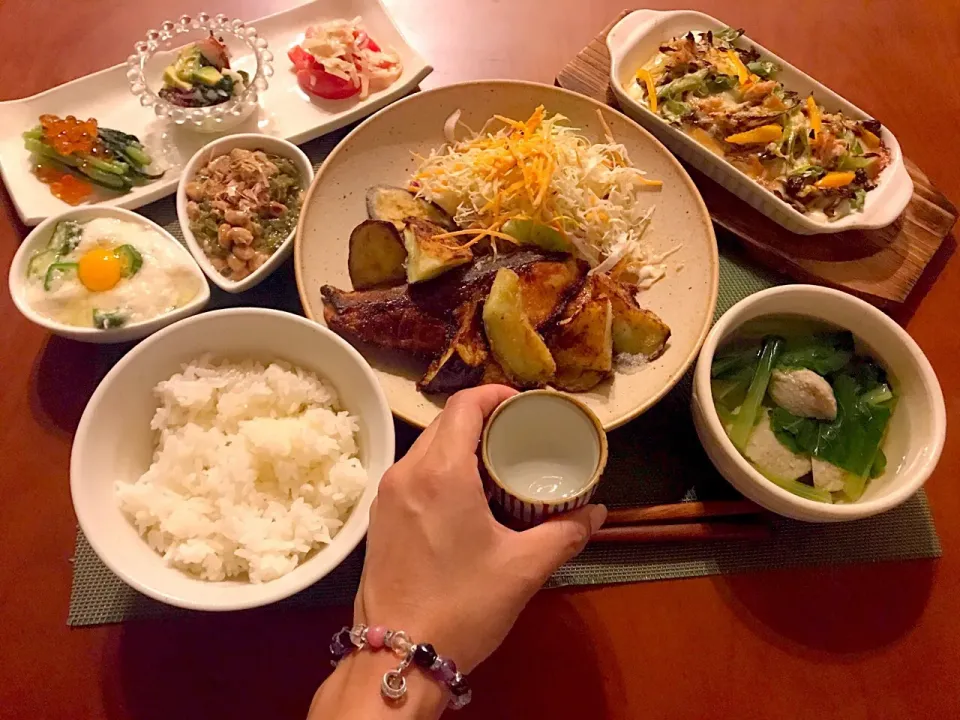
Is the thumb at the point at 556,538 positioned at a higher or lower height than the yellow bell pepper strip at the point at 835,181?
lower

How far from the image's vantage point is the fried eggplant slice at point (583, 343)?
5.19 ft

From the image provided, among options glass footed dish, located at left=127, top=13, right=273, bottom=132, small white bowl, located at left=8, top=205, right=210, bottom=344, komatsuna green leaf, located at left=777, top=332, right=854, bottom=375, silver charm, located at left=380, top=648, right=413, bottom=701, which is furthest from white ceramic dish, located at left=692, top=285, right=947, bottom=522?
glass footed dish, located at left=127, top=13, right=273, bottom=132

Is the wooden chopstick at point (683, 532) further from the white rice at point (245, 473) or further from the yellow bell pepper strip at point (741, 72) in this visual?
the yellow bell pepper strip at point (741, 72)

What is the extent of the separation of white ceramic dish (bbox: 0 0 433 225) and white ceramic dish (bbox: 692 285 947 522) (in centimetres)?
129

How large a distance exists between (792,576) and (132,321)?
5.36ft

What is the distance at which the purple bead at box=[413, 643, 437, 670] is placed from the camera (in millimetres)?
1009

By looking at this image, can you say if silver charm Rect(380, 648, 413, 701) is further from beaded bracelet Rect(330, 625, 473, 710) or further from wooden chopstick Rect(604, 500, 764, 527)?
wooden chopstick Rect(604, 500, 764, 527)

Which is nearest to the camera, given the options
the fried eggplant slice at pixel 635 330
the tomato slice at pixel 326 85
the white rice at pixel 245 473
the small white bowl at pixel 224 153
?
the white rice at pixel 245 473

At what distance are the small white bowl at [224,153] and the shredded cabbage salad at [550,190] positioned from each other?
35 centimetres

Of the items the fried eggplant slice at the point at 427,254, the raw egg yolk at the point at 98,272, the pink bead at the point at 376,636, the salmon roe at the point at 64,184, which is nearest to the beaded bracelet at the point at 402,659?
the pink bead at the point at 376,636

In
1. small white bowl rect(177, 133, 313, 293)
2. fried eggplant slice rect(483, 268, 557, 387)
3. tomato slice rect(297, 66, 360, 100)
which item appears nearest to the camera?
fried eggplant slice rect(483, 268, 557, 387)

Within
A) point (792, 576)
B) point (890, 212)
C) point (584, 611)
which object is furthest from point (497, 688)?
point (890, 212)

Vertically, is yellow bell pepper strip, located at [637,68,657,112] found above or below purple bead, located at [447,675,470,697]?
above

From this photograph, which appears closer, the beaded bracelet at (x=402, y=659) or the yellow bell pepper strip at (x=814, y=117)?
the beaded bracelet at (x=402, y=659)
